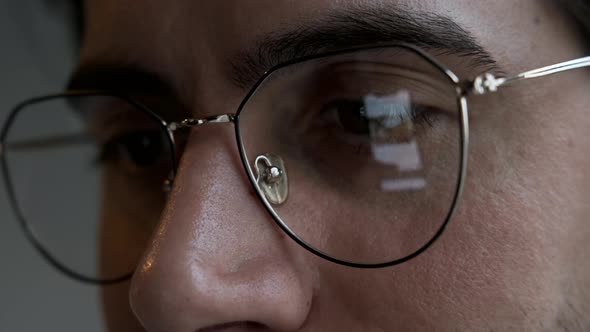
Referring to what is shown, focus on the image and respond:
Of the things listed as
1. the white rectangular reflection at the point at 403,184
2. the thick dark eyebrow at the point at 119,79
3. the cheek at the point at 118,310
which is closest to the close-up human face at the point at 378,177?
the white rectangular reflection at the point at 403,184

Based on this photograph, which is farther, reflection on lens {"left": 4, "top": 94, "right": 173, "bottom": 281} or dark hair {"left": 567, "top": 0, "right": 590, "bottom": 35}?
reflection on lens {"left": 4, "top": 94, "right": 173, "bottom": 281}

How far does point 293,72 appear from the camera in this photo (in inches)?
34.4

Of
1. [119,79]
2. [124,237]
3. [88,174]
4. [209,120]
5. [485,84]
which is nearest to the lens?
[485,84]

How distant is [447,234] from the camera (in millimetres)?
806

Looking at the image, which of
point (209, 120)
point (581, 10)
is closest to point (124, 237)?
point (209, 120)

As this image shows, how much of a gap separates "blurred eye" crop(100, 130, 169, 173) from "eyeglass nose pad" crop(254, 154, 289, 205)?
33 centimetres

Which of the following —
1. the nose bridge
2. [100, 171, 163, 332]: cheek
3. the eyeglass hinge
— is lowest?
[100, 171, 163, 332]: cheek

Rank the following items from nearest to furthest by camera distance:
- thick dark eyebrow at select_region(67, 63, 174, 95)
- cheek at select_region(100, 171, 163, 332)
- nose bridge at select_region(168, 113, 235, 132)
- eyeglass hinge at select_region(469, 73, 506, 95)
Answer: eyeglass hinge at select_region(469, 73, 506, 95) < nose bridge at select_region(168, 113, 235, 132) < thick dark eyebrow at select_region(67, 63, 174, 95) < cheek at select_region(100, 171, 163, 332)

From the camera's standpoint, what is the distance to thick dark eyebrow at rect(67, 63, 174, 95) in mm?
1017

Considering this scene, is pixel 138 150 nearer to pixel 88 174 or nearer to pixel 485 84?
pixel 88 174

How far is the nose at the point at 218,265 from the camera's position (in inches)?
31.2

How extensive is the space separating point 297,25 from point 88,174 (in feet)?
3.09

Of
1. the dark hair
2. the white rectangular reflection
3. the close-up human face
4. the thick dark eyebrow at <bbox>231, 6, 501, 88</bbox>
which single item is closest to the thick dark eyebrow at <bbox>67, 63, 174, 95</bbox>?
the close-up human face

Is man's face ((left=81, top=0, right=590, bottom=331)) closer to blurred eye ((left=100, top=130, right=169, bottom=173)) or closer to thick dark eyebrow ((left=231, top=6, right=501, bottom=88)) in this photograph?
thick dark eyebrow ((left=231, top=6, right=501, bottom=88))
